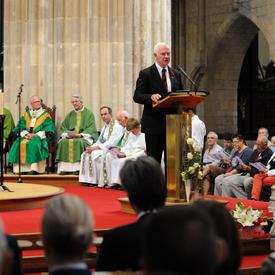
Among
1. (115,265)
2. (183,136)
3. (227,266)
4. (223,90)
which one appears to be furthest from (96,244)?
(223,90)

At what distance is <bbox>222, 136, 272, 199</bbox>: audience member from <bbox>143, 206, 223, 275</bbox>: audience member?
849 centimetres

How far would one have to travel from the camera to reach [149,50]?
42.4ft

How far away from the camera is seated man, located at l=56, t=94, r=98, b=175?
12375 millimetres

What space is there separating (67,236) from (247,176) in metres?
8.57

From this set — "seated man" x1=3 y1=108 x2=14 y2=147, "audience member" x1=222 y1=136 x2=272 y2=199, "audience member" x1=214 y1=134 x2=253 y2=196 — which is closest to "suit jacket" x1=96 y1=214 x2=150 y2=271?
"audience member" x1=222 y1=136 x2=272 y2=199

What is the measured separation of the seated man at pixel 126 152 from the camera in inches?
448

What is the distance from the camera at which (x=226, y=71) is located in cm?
1952

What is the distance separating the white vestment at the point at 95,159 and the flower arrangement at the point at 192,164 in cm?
413

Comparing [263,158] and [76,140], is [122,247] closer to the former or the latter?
[263,158]

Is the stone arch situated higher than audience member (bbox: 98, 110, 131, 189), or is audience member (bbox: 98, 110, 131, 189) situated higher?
the stone arch

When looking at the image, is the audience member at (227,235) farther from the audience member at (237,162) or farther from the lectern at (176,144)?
the audience member at (237,162)

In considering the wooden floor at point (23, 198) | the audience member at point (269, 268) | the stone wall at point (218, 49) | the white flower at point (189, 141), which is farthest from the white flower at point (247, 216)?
the stone wall at point (218, 49)

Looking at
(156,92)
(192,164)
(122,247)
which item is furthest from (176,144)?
(122,247)

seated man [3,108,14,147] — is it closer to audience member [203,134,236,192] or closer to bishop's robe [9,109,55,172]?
bishop's robe [9,109,55,172]
